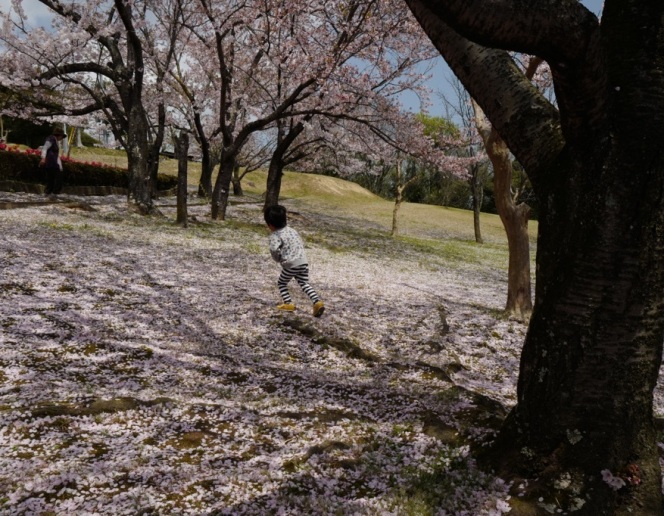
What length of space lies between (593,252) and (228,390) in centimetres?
368

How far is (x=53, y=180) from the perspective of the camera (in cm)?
1950

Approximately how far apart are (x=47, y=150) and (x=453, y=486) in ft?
63.8

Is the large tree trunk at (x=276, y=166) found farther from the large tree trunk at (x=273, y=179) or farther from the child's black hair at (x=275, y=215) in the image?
the child's black hair at (x=275, y=215)

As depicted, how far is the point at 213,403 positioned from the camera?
171 inches

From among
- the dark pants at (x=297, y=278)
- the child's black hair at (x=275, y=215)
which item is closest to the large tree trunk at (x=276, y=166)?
the child's black hair at (x=275, y=215)

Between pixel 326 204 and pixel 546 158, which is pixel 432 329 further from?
pixel 326 204

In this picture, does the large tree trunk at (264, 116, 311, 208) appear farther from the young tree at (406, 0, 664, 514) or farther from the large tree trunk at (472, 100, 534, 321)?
the young tree at (406, 0, 664, 514)

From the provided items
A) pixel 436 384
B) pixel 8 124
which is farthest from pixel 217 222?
pixel 8 124

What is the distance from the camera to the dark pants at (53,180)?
61.7 feet

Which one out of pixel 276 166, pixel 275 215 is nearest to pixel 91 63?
pixel 276 166

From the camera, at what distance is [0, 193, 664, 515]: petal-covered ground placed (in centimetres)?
295

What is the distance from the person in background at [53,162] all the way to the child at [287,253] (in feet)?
42.9

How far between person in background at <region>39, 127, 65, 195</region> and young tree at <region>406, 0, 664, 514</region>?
18108mm

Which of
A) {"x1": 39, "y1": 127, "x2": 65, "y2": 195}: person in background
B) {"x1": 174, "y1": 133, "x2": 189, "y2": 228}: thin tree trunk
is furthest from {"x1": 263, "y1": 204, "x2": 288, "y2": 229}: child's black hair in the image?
{"x1": 39, "y1": 127, "x2": 65, "y2": 195}: person in background
